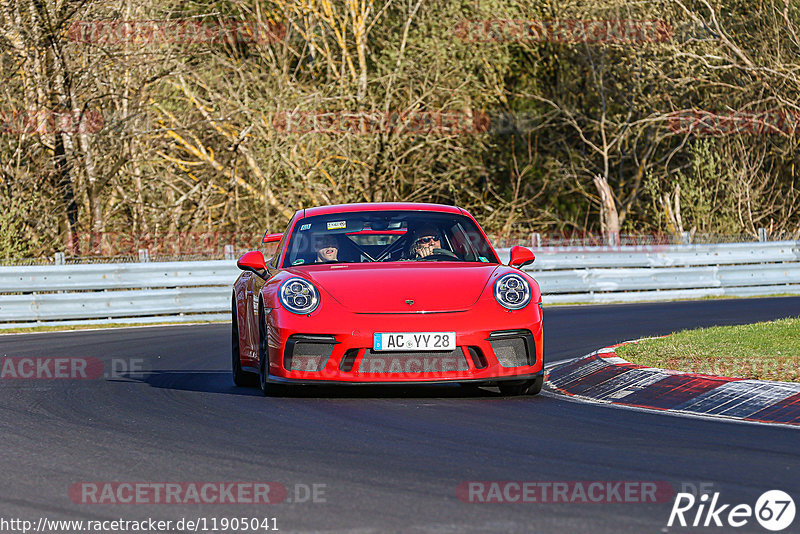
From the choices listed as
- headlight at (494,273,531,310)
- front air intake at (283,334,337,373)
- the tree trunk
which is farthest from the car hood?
the tree trunk

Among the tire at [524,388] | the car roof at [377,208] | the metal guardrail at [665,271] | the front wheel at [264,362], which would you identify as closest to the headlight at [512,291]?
the tire at [524,388]

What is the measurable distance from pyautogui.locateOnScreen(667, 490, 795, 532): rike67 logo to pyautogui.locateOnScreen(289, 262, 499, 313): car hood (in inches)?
140

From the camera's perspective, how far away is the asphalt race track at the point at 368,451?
529 centimetres

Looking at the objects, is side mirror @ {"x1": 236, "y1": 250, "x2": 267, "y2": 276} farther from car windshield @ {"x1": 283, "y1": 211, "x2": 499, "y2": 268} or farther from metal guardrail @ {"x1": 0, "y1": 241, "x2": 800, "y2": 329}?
metal guardrail @ {"x1": 0, "y1": 241, "x2": 800, "y2": 329}

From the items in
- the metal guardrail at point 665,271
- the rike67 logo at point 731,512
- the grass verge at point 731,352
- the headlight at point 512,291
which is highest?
the headlight at point 512,291

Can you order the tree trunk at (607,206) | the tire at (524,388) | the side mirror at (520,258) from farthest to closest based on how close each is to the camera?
the tree trunk at (607,206) < the side mirror at (520,258) < the tire at (524,388)

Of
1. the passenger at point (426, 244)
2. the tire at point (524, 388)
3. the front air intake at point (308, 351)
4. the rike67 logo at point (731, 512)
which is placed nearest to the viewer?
the rike67 logo at point (731, 512)

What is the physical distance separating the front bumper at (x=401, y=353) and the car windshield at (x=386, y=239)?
1093mm

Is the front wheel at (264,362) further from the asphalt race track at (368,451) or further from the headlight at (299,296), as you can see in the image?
the headlight at (299,296)

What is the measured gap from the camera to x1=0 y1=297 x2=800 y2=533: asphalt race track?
5.29 m

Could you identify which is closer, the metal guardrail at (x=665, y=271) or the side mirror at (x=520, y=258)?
the side mirror at (x=520, y=258)

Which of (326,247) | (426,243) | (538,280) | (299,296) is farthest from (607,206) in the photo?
(299,296)

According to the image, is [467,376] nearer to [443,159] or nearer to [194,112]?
[194,112]

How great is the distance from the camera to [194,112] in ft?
90.8
